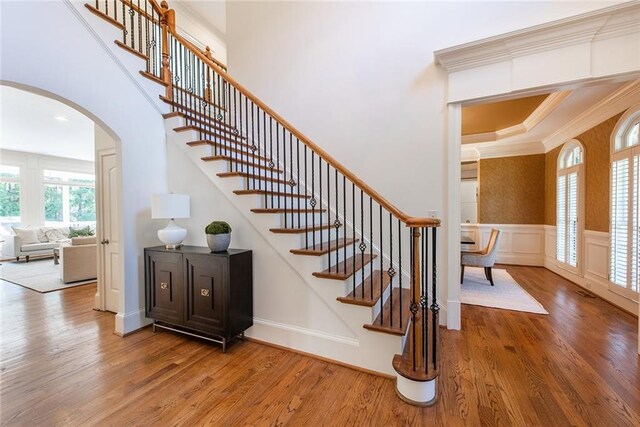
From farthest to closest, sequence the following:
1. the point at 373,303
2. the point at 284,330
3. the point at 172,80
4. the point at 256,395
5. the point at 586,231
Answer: the point at 586,231 → the point at 172,80 → the point at 284,330 → the point at 373,303 → the point at 256,395

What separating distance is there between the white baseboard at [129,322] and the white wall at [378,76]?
300cm

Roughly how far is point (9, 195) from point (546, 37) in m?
12.4

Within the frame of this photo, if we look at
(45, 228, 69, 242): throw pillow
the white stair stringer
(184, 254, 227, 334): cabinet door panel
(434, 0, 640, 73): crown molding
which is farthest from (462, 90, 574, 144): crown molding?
(45, 228, 69, 242): throw pillow

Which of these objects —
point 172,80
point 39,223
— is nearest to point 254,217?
point 172,80

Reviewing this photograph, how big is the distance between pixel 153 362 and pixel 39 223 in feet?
30.9

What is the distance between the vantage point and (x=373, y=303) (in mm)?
2162

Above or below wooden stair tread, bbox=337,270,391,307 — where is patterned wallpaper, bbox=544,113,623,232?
above

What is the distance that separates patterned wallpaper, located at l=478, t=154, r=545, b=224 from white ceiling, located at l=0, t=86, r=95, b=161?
8.89 metres

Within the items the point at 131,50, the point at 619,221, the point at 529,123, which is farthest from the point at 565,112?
the point at 131,50

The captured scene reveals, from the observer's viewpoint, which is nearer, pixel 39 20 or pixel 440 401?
pixel 440 401

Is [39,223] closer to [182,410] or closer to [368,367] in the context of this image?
[182,410]

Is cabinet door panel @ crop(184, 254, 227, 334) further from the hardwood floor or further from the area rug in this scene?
the area rug

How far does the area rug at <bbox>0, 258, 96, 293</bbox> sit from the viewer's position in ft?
15.1

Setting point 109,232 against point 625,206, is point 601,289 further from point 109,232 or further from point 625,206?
point 109,232
